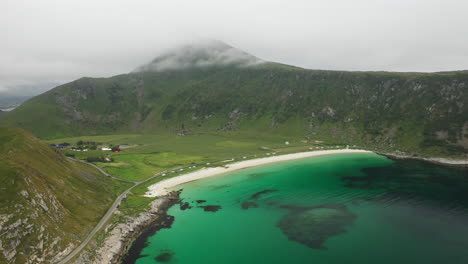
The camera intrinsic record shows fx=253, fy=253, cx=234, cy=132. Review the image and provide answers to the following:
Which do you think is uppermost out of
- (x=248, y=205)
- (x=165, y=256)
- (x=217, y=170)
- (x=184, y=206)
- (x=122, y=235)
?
(x=122, y=235)

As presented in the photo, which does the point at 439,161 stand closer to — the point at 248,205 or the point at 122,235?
the point at 248,205

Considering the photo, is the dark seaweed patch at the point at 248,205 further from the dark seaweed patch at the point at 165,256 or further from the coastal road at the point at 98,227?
the coastal road at the point at 98,227

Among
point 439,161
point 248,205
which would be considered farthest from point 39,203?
point 439,161

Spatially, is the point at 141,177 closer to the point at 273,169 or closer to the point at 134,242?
the point at 134,242

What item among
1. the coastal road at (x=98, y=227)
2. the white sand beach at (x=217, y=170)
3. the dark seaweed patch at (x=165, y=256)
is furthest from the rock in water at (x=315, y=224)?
the white sand beach at (x=217, y=170)

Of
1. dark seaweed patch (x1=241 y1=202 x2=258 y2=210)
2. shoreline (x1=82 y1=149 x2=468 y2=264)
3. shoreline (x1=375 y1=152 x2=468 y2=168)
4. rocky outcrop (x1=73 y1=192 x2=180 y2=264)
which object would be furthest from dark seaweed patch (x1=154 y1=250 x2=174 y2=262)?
shoreline (x1=375 y1=152 x2=468 y2=168)

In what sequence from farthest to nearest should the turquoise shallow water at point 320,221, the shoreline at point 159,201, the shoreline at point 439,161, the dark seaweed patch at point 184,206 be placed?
the shoreline at point 439,161, the dark seaweed patch at point 184,206, the shoreline at point 159,201, the turquoise shallow water at point 320,221
